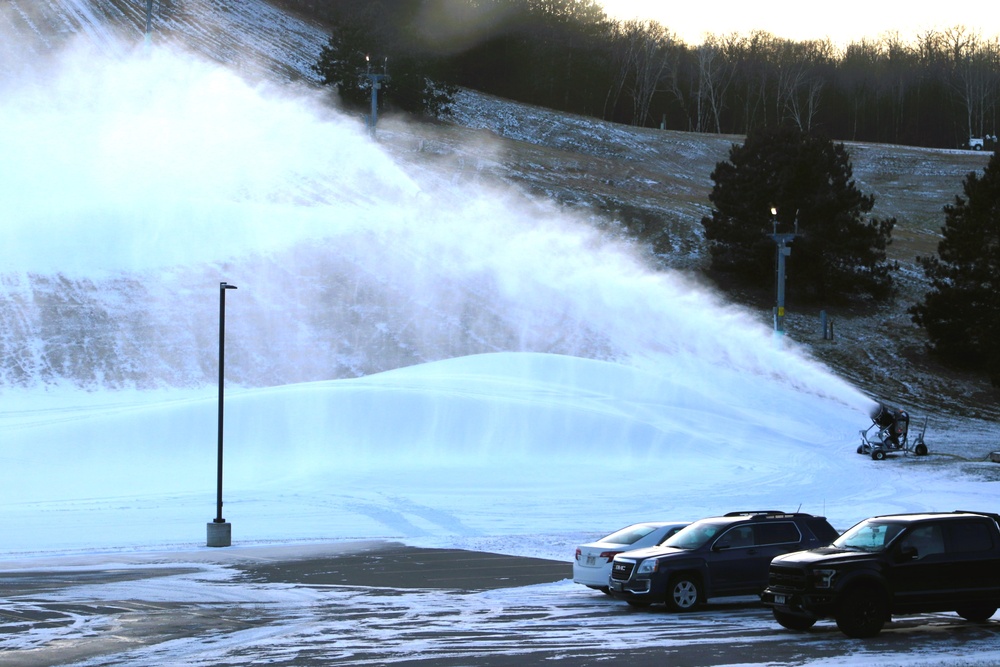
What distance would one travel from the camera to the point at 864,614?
1412 centimetres

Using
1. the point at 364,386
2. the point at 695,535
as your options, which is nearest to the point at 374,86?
the point at 364,386

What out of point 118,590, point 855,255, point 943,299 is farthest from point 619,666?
point 855,255

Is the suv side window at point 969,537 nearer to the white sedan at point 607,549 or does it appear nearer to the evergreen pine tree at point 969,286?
the white sedan at point 607,549

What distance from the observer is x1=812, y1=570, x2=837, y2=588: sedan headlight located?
14008mm

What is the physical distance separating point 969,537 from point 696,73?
12053cm

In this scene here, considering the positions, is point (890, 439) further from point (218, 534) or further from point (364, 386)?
point (218, 534)

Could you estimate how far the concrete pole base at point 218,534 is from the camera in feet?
82.5

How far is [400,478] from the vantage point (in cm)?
3350

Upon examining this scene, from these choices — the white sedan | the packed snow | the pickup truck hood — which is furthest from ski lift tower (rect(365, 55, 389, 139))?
the pickup truck hood

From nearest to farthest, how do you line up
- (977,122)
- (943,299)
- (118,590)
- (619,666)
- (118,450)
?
(619,666), (118,590), (118,450), (943,299), (977,122)

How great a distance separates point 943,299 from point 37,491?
4485cm

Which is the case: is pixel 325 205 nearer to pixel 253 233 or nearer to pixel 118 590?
pixel 253 233

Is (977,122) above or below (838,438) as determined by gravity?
above

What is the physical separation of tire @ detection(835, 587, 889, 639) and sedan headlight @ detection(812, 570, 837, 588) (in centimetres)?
29
